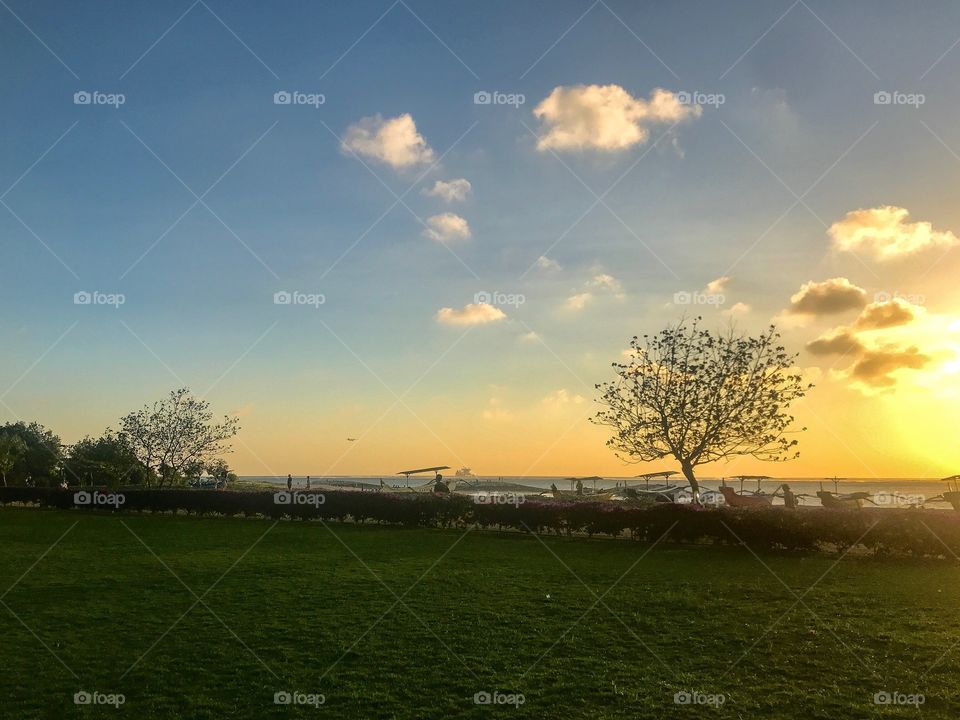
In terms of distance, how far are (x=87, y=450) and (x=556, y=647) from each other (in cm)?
6781

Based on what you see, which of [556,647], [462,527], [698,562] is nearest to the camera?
[556,647]

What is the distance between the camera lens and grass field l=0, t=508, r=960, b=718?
7.96m

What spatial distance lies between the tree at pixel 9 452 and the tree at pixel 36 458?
0.55 meters

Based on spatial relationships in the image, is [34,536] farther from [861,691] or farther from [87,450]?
[87,450]

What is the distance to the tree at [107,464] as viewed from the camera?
168 ft

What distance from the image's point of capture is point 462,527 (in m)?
28.7

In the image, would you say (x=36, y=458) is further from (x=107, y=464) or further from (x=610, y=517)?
(x=610, y=517)

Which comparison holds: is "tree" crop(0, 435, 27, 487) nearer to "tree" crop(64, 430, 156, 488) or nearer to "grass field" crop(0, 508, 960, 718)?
"tree" crop(64, 430, 156, 488)

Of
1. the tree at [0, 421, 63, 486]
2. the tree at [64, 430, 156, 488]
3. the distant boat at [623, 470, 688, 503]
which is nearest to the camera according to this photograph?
the distant boat at [623, 470, 688, 503]

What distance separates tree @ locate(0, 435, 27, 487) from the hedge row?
23.3 m

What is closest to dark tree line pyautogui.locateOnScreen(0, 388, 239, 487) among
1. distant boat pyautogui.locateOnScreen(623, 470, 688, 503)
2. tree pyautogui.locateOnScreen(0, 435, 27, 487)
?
tree pyautogui.locateOnScreen(0, 435, 27, 487)

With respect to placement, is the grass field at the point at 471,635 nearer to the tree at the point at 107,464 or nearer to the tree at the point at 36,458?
the tree at the point at 107,464

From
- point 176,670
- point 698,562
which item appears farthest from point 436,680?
point 698,562

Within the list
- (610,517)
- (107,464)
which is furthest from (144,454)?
(610,517)
